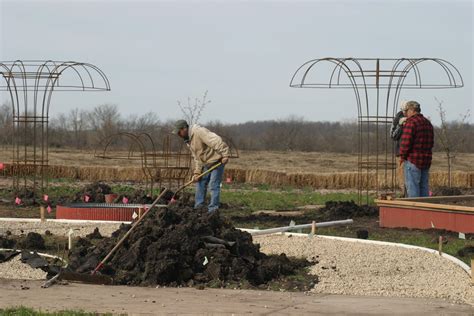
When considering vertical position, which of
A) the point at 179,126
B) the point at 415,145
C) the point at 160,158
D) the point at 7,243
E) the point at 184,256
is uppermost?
the point at 179,126

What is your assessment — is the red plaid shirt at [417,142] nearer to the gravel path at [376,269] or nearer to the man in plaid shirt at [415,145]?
the man in plaid shirt at [415,145]

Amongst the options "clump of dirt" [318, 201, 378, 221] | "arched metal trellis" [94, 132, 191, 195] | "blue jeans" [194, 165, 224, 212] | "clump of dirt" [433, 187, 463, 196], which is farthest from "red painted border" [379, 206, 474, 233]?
"clump of dirt" [433, 187, 463, 196]

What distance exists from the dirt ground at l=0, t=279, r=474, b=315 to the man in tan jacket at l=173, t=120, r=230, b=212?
5059mm

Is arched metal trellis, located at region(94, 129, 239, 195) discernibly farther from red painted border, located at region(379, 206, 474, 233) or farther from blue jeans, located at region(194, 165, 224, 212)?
red painted border, located at region(379, 206, 474, 233)

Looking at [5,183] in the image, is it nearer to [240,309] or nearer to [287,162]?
[287,162]

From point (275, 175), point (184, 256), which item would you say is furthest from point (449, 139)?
point (184, 256)

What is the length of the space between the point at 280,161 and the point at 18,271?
97.1 ft

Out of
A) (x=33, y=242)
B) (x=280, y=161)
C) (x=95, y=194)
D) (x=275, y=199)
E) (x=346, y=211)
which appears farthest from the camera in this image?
(x=280, y=161)

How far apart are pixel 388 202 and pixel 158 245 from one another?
18.5 feet

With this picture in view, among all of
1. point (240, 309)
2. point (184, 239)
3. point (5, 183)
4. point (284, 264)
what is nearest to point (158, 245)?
point (184, 239)

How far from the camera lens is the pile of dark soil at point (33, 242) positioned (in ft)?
41.1

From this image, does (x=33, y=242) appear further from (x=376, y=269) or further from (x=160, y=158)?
(x=160, y=158)

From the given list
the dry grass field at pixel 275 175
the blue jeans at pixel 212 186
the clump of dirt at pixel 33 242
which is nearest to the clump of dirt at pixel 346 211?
the blue jeans at pixel 212 186

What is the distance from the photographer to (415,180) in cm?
1600
